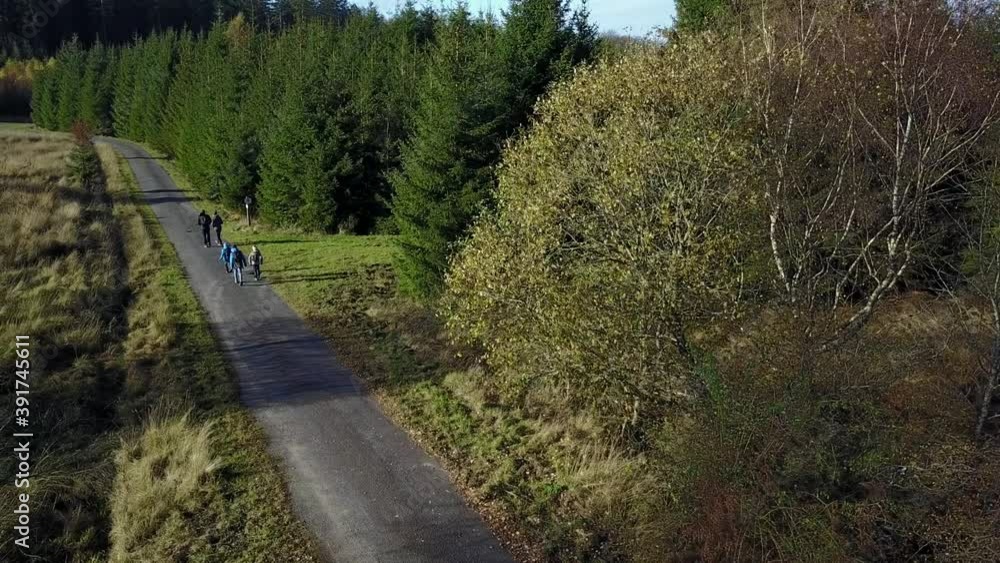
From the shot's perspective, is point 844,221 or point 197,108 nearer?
point 844,221

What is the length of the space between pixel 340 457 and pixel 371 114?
23.5 m

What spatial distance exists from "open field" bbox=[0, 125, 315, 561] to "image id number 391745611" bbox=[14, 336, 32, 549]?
0.14 metres

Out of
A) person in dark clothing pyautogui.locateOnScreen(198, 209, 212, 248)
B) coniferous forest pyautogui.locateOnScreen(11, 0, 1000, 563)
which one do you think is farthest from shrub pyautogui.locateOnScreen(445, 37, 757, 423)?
person in dark clothing pyautogui.locateOnScreen(198, 209, 212, 248)

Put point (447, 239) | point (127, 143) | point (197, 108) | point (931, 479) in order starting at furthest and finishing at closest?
point (127, 143) < point (197, 108) < point (447, 239) < point (931, 479)

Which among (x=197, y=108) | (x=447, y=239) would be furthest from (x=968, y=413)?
(x=197, y=108)

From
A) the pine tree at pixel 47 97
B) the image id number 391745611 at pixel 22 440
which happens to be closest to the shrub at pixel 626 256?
the image id number 391745611 at pixel 22 440

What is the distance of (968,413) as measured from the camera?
1144cm

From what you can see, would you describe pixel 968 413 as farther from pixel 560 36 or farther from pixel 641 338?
pixel 560 36

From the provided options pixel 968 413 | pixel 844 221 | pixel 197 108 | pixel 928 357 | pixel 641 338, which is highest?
pixel 197 108

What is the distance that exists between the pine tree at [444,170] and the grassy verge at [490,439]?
5.86 feet

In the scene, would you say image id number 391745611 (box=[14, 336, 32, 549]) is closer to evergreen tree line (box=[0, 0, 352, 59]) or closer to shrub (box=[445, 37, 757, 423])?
shrub (box=[445, 37, 757, 423])

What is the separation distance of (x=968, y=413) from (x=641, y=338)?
21.5 feet

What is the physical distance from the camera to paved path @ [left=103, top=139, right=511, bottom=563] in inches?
366

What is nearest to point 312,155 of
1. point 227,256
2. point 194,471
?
point 227,256
